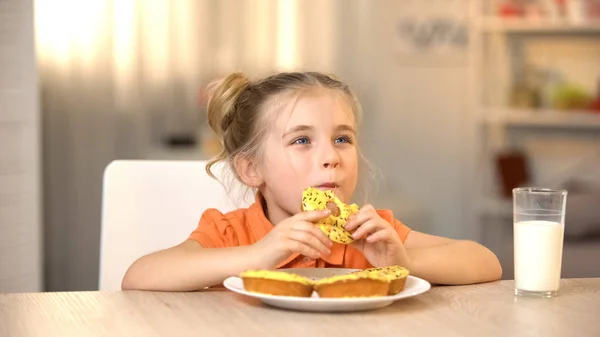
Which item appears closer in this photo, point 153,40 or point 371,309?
point 371,309

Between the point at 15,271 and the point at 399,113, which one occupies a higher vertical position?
the point at 399,113

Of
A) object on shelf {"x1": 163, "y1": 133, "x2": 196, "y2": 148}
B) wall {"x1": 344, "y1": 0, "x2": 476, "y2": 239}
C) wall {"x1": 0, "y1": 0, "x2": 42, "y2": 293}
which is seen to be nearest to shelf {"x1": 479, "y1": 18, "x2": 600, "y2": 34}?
wall {"x1": 344, "y1": 0, "x2": 476, "y2": 239}

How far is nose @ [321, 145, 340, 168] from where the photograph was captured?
4.72ft

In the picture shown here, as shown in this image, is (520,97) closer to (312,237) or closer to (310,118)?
(310,118)

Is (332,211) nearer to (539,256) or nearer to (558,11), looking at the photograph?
(539,256)

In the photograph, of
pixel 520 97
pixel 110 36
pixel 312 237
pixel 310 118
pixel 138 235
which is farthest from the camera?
pixel 520 97

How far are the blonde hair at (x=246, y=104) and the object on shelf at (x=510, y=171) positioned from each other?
9.64 feet

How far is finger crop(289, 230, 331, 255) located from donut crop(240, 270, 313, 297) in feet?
0.32

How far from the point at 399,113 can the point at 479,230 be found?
696mm

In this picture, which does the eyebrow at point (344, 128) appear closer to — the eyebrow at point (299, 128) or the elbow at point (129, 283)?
the eyebrow at point (299, 128)

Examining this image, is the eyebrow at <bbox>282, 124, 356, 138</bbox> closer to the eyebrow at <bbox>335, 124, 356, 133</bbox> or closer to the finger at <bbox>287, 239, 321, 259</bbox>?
the eyebrow at <bbox>335, 124, 356, 133</bbox>

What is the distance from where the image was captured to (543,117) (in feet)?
14.4

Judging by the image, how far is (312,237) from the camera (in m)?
1.22

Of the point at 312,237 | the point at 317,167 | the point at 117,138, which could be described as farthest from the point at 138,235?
the point at 117,138
